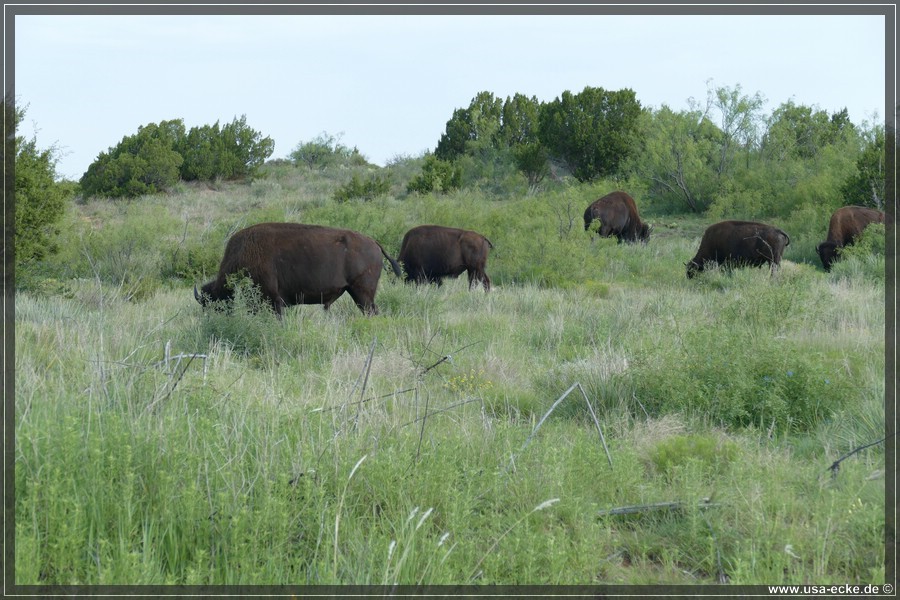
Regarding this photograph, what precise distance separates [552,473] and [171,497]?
183 centimetres

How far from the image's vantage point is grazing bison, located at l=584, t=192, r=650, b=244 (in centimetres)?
2378

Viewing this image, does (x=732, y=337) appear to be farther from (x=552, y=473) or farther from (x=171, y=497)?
(x=171, y=497)

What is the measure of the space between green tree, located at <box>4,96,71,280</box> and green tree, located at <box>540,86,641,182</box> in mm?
26706

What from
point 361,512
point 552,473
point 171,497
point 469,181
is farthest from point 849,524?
point 469,181

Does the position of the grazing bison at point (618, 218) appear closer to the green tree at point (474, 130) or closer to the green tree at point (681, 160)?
the green tree at point (681, 160)

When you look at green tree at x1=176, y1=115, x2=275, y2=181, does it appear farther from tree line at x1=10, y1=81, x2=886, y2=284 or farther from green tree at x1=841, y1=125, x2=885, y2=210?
green tree at x1=841, y1=125, x2=885, y2=210

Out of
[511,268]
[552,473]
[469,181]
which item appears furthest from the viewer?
[469,181]

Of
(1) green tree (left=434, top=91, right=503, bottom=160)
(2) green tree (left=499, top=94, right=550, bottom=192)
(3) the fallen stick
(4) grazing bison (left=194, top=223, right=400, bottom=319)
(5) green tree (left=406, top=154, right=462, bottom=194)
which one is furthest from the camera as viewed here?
(1) green tree (left=434, top=91, right=503, bottom=160)

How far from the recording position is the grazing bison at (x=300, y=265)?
34.7 ft

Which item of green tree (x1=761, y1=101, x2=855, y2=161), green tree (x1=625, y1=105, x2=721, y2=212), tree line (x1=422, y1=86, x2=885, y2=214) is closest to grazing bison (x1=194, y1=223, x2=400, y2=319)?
tree line (x1=422, y1=86, x2=885, y2=214)

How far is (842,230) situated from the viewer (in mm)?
19828

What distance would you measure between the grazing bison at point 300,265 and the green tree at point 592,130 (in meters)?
28.7

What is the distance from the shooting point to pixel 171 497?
11.4 ft

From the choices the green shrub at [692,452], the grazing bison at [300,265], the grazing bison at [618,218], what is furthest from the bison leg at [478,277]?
the green shrub at [692,452]
